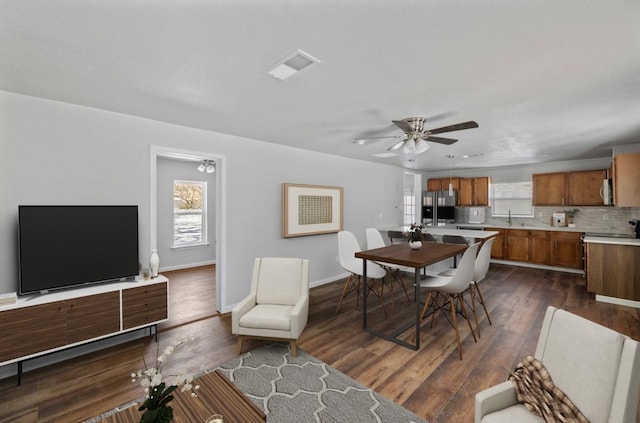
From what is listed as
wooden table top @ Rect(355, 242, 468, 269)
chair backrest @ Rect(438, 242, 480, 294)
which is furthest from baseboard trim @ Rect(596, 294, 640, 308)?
chair backrest @ Rect(438, 242, 480, 294)

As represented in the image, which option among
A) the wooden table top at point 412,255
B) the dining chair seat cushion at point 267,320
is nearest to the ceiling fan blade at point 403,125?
the wooden table top at point 412,255

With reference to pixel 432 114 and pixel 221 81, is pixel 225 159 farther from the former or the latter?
pixel 432 114

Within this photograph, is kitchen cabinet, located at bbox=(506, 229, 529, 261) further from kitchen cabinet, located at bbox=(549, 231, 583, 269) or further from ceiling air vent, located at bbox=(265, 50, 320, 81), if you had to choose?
ceiling air vent, located at bbox=(265, 50, 320, 81)

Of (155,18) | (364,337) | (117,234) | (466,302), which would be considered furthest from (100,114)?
(466,302)

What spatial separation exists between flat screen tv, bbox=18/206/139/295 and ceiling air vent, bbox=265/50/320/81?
7.14ft

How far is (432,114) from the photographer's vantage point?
303cm

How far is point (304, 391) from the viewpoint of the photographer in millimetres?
2305

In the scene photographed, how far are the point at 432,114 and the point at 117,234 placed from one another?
11.7 feet

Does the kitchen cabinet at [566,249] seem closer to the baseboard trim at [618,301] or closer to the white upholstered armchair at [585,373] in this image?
the baseboard trim at [618,301]

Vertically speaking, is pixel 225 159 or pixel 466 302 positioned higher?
pixel 225 159

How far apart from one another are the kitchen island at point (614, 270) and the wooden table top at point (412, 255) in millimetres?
2614

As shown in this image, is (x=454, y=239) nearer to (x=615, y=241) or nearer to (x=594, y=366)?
(x=615, y=241)

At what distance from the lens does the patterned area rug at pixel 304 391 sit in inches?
80.2

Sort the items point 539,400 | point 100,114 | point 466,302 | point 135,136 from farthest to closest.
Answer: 1. point 466,302
2. point 135,136
3. point 100,114
4. point 539,400
